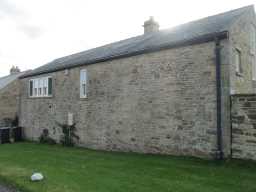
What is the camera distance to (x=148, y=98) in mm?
10898

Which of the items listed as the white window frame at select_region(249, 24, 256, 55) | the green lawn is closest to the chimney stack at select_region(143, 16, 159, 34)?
the white window frame at select_region(249, 24, 256, 55)

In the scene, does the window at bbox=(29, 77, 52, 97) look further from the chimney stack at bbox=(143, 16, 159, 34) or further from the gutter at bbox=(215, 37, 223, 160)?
the gutter at bbox=(215, 37, 223, 160)

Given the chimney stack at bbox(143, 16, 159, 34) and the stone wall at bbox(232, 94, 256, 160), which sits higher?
the chimney stack at bbox(143, 16, 159, 34)

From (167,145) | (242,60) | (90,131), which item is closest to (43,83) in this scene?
(90,131)

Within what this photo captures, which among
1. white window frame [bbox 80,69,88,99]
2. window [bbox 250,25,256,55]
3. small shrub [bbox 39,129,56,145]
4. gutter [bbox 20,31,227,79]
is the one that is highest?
window [bbox 250,25,256,55]

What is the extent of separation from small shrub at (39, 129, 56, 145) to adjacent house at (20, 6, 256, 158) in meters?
2.27

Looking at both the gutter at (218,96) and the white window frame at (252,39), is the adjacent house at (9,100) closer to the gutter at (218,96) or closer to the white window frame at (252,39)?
the gutter at (218,96)

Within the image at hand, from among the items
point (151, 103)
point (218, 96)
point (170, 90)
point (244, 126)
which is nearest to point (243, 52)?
point (218, 96)

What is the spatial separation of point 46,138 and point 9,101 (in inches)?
341

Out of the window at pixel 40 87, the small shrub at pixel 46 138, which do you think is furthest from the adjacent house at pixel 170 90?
the window at pixel 40 87

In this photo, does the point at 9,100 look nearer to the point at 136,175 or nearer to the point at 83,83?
the point at 83,83

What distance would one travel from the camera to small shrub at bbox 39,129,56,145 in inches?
654

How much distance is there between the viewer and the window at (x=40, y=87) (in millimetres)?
17609

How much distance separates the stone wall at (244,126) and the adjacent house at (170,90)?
24 centimetres
